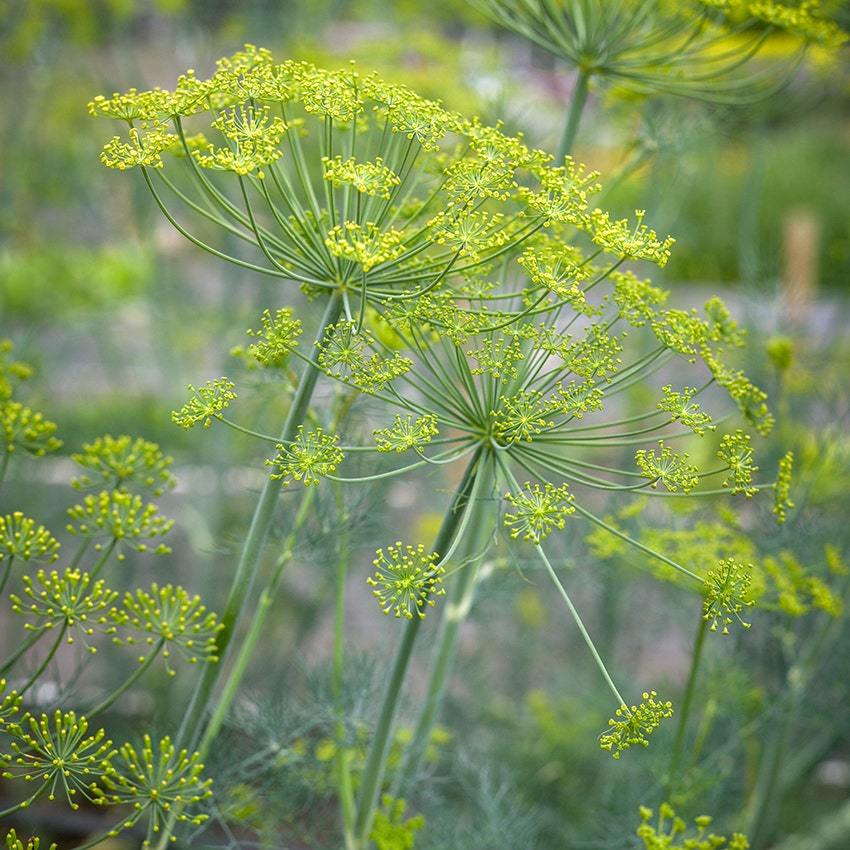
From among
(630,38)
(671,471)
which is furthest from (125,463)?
(630,38)

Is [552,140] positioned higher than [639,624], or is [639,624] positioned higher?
[552,140]

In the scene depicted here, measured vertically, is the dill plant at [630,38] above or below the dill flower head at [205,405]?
above

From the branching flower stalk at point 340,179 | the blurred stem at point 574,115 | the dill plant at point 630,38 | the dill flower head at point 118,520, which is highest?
the dill plant at point 630,38

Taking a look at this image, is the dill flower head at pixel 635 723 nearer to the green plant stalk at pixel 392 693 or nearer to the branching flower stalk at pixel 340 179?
the green plant stalk at pixel 392 693

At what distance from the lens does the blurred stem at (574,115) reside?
4.81 feet

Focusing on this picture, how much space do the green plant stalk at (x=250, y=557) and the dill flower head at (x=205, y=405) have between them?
0.12m

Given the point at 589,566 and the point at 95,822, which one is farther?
the point at 95,822

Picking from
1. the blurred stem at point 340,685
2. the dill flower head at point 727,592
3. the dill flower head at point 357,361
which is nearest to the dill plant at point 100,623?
the blurred stem at point 340,685

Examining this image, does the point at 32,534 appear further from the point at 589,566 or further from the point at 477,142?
the point at 589,566

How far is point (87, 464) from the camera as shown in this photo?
4.29 ft

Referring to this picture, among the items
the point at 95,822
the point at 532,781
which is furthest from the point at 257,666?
the point at 532,781

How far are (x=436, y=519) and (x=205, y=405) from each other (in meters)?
2.27

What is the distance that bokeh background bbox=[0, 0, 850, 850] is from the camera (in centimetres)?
165

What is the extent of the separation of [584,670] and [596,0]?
1872mm
